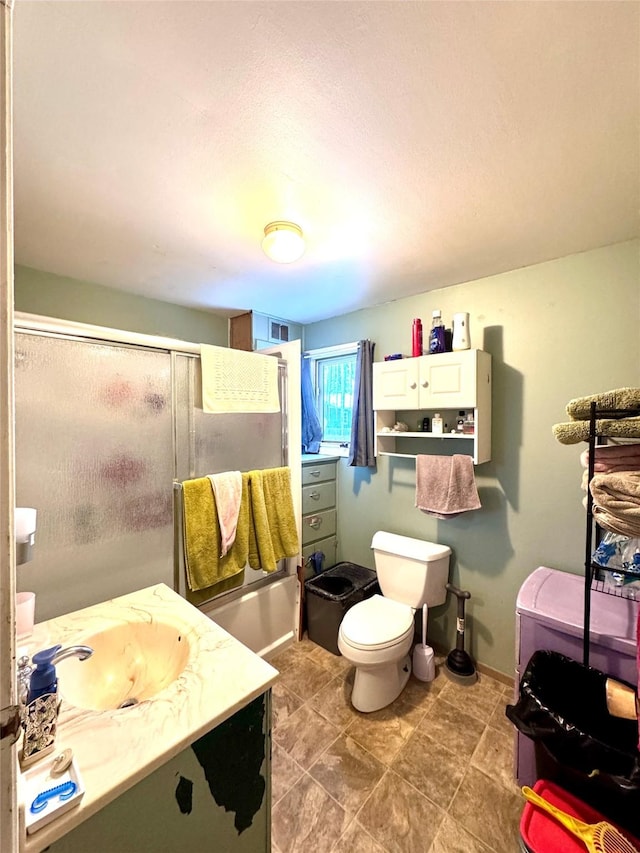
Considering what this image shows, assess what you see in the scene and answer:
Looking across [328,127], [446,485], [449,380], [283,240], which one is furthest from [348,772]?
[328,127]

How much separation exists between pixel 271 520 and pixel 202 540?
1.43ft

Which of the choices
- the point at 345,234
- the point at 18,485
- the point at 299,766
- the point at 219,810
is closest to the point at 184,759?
the point at 219,810

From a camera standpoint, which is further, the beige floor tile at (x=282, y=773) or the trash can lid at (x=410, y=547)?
the trash can lid at (x=410, y=547)

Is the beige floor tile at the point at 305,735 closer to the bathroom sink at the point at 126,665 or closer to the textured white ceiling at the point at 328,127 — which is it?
the bathroom sink at the point at 126,665

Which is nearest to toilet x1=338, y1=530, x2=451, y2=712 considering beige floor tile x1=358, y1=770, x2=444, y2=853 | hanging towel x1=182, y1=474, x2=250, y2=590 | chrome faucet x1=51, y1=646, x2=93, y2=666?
beige floor tile x1=358, y1=770, x2=444, y2=853

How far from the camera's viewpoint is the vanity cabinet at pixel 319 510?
2369 mm

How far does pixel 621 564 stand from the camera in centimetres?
120

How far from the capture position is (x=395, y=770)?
1383mm

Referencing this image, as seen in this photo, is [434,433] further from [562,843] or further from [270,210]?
[562,843]

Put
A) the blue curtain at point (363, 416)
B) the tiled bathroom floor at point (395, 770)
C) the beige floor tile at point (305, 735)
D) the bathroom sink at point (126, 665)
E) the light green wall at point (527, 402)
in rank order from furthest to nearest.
→ the blue curtain at point (363, 416) → the light green wall at point (527, 402) → the beige floor tile at point (305, 735) → the tiled bathroom floor at point (395, 770) → the bathroom sink at point (126, 665)

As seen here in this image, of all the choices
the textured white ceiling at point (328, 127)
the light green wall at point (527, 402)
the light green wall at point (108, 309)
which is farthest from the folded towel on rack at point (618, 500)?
the light green wall at point (108, 309)

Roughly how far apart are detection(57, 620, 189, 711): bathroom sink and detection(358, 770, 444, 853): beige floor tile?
0.91 m

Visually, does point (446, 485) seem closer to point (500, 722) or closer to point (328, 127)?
point (500, 722)

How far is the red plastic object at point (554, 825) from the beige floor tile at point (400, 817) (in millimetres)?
364
